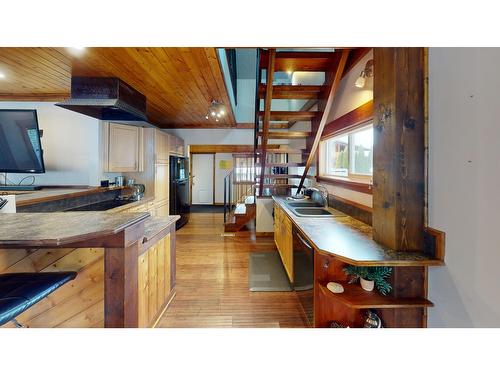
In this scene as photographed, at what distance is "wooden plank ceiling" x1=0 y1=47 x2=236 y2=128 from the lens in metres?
1.81

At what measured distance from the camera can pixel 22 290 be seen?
999 millimetres

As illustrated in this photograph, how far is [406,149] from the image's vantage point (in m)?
1.20

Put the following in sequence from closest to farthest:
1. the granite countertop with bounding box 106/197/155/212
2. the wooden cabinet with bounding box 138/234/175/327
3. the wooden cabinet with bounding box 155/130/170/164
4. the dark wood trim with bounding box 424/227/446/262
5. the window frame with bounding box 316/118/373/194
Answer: the dark wood trim with bounding box 424/227/446/262, the wooden cabinet with bounding box 138/234/175/327, the window frame with bounding box 316/118/373/194, the granite countertop with bounding box 106/197/155/212, the wooden cabinet with bounding box 155/130/170/164

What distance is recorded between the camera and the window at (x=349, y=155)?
6.57 ft

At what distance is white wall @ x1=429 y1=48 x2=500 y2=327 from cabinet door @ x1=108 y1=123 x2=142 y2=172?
390 centimetres

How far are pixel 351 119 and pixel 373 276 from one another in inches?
62.8

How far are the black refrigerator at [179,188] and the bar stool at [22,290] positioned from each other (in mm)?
3204

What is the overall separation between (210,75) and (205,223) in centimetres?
388

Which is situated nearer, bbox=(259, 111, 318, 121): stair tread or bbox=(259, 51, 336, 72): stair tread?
bbox=(259, 51, 336, 72): stair tread

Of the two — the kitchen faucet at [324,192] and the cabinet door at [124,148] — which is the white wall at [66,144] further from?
the kitchen faucet at [324,192]

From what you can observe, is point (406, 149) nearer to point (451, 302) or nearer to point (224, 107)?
point (451, 302)

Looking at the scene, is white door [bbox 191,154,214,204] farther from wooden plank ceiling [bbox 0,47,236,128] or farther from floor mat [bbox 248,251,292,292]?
floor mat [bbox 248,251,292,292]

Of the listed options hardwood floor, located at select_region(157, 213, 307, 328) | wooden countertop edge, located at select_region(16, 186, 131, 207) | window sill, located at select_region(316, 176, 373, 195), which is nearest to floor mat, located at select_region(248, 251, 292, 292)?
hardwood floor, located at select_region(157, 213, 307, 328)
